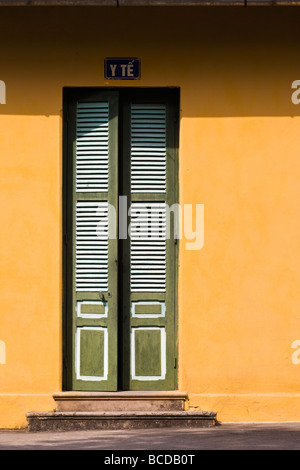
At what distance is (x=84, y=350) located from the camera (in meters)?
9.73

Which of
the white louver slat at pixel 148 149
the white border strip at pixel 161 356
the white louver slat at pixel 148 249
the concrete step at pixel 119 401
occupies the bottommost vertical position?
the concrete step at pixel 119 401

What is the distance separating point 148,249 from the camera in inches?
386

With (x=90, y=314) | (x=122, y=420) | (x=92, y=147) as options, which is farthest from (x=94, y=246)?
(x=122, y=420)

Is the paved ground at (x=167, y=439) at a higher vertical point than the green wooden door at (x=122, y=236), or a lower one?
lower

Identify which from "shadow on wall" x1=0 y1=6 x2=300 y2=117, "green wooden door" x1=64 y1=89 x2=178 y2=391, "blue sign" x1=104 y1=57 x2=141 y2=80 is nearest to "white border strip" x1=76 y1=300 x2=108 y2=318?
"green wooden door" x1=64 y1=89 x2=178 y2=391

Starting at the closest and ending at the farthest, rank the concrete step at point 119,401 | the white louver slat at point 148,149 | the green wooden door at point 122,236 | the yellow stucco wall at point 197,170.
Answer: the concrete step at point 119,401 → the yellow stucco wall at point 197,170 → the green wooden door at point 122,236 → the white louver slat at point 148,149

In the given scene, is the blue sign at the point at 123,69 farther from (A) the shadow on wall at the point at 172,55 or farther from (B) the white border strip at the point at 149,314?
(B) the white border strip at the point at 149,314

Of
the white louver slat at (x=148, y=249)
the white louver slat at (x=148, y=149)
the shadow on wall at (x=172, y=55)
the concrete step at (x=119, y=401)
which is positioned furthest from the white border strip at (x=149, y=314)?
the shadow on wall at (x=172, y=55)

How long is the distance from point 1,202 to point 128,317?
69.9 inches

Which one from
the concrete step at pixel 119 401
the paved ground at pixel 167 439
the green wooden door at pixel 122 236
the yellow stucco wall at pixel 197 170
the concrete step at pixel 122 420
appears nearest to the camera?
the paved ground at pixel 167 439

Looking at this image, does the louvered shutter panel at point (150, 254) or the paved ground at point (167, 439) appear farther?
the louvered shutter panel at point (150, 254)

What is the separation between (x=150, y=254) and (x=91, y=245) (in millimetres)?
621

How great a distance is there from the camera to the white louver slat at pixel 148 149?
32.2 feet
